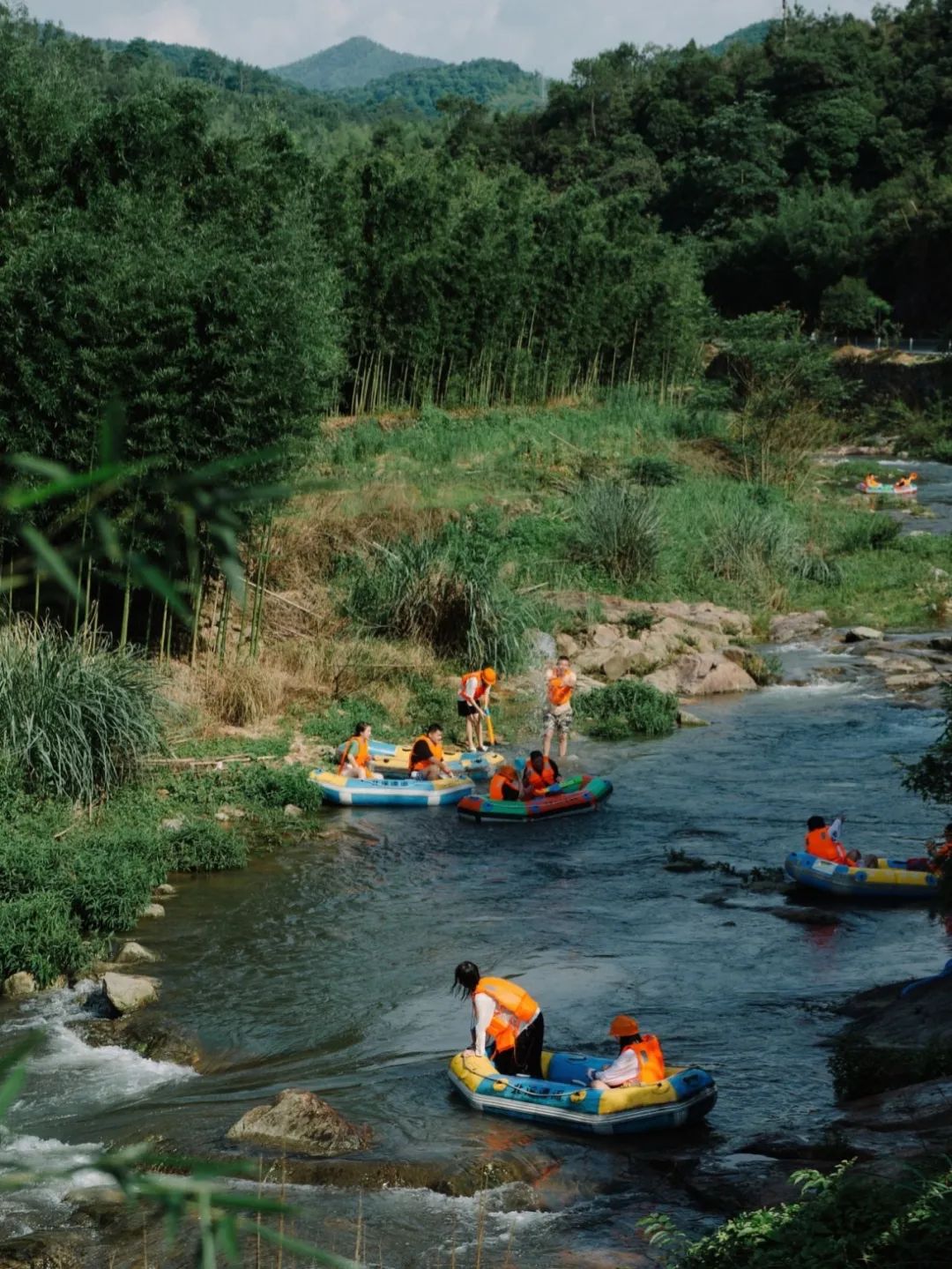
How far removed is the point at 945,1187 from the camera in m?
6.40

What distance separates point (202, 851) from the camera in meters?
14.9

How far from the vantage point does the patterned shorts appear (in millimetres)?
19266

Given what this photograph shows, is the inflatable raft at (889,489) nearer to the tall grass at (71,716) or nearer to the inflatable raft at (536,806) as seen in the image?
the inflatable raft at (536,806)

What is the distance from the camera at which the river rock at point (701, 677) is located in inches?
903

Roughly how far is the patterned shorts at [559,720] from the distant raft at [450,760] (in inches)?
31.3

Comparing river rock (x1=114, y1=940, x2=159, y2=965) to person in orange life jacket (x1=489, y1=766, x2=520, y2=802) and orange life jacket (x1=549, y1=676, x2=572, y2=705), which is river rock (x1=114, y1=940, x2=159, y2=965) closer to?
person in orange life jacket (x1=489, y1=766, x2=520, y2=802)

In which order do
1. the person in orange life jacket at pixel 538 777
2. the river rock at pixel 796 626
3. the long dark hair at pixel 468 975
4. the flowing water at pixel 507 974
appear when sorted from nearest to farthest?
1. the flowing water at pixel 507 974
2. the long dark hair at pixel 468 975
3. the person in orange life jacket at pixel 538 777
4. the river rock at pixel 796 626

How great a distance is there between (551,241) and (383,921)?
37.1m

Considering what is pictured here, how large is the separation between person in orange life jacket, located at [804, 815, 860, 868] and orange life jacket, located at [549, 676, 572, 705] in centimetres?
515

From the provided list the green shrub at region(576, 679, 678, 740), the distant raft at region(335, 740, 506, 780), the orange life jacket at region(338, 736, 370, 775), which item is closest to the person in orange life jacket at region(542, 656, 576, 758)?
the distant raft at region(335, 740, 506, 780)

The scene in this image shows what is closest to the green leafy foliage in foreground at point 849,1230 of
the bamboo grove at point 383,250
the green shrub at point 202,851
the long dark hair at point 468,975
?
the long dark hair at point 468,975

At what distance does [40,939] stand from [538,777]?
21.7ft

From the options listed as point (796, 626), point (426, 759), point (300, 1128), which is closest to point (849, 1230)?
point (300, 1128)

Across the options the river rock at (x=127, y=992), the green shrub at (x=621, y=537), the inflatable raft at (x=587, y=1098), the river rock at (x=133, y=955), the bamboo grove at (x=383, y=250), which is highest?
the bamboo grove at (x=383, y=250)
